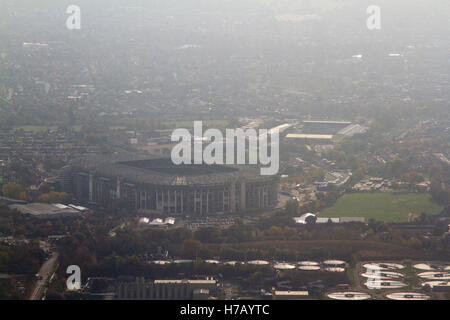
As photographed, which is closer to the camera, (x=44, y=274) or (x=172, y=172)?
(x=44, y=274)

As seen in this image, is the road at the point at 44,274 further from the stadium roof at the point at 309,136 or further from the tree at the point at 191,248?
the stadium roof at the point at 309,136

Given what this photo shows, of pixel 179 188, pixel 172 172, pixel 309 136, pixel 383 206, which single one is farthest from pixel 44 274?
pixel 309 136

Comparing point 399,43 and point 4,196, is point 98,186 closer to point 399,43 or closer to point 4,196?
point 4,196

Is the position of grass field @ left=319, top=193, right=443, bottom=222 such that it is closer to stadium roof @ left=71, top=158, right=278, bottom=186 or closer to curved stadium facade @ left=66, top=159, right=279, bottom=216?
curved stadium facade @ left=66, top=159, right=279, bottom=216

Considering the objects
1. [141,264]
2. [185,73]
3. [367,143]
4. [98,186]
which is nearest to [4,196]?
[98,186]

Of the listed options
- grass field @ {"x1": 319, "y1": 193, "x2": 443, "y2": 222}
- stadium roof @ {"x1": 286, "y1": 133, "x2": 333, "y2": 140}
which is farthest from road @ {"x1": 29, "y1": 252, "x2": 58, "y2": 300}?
stadium roof @ {"x1": 286, "y1": 133, "x2": 333, "y2": 140}

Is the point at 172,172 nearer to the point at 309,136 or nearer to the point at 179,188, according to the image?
the point at 179,188
